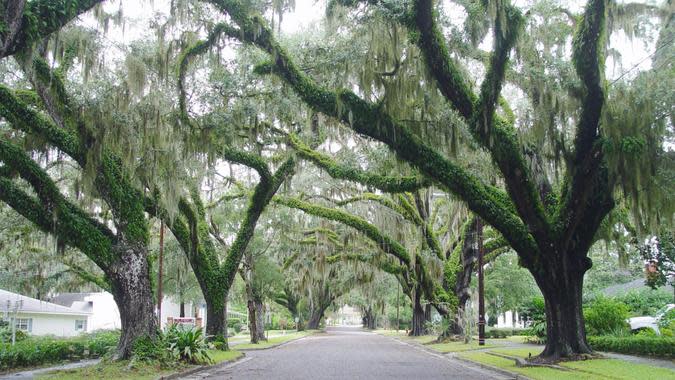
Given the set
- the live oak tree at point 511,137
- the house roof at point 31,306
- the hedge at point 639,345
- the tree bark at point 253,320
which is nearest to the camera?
the live oak tree at point 511,137

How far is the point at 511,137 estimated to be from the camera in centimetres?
1320

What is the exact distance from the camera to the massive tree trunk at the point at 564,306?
14.2 metres

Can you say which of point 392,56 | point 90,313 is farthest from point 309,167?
point 90,313

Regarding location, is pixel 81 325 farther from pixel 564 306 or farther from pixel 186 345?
pixel 564 306

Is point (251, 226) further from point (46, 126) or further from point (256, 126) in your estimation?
point (46, 126)

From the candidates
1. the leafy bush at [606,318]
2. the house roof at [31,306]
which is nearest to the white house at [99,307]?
the house roof at [31,306]

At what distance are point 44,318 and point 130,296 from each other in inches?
941

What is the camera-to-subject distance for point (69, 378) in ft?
37.4

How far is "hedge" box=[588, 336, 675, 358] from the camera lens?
48.6ft

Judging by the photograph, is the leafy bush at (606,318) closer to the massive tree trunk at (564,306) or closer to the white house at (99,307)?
the massive tree trunk at (564,306)

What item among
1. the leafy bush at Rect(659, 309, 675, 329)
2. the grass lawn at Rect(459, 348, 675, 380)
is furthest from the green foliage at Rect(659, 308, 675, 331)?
the grass lawn at Rect(459, 348, 675, 380)

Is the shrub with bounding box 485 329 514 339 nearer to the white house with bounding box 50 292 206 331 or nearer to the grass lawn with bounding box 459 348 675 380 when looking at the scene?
the white house with bounding box 50 292 206 331

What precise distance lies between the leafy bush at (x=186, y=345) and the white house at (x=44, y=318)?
1574cm

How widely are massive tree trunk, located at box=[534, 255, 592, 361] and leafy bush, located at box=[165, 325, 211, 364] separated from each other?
326 inches
